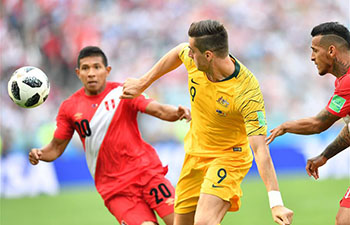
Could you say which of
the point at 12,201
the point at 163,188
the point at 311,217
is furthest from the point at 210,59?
the point at 12,201

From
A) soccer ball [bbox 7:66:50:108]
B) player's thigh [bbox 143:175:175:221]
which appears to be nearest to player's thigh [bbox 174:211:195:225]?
player's thigh [bbox 143:175:175:221]

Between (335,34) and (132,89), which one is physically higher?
(335,34)

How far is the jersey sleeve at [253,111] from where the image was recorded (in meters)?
5.55

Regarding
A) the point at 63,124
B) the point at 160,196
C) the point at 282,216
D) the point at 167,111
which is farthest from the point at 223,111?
the point at 63,124

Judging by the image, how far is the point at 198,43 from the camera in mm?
5738

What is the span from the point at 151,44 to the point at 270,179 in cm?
1155

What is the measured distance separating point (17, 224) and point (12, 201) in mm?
2810

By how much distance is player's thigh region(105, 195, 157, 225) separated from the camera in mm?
6688

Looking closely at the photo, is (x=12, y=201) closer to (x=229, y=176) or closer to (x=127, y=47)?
(x=127, y=47)

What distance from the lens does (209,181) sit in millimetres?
5859

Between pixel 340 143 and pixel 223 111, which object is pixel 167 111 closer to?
pixel 223 111

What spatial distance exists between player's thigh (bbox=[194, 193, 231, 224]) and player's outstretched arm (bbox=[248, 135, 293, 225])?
59 cm

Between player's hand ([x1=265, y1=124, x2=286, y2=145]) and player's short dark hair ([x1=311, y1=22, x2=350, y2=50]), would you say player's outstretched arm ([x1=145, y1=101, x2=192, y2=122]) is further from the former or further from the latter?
player's short dark hair ([x1=311, y1=22, x2=350, y2=50])

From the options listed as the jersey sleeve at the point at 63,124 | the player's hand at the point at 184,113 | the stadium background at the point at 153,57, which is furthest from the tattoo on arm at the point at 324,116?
the stadium background at the point at 153,57
